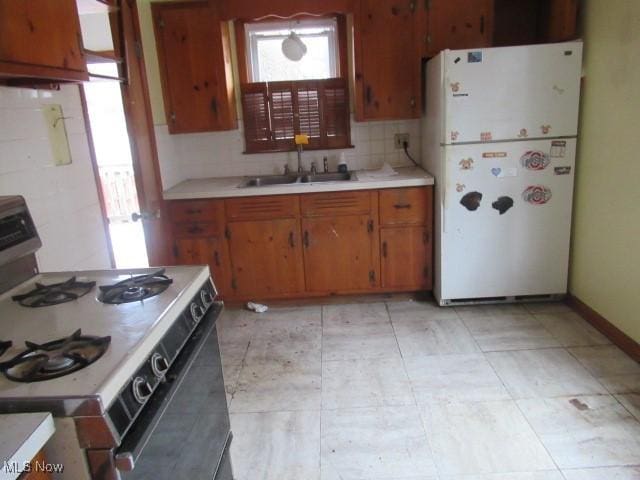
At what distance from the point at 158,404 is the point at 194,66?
2752 mm

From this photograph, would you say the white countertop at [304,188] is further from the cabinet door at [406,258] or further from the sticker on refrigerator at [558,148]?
the sticker on refrigerator at [558,148]

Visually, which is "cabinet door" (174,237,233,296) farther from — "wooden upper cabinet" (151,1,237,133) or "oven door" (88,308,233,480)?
"oven door" (88,308,233,480)

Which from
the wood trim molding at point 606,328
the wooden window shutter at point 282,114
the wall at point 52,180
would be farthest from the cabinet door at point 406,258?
the wall at point 52,180

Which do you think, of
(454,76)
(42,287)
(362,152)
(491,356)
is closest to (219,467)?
(42,287)

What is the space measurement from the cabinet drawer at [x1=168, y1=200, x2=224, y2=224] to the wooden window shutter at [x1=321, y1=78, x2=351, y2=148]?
1011 millimetres

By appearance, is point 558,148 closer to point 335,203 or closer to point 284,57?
point 335,203

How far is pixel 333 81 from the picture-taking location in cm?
346

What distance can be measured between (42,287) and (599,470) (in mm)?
2058

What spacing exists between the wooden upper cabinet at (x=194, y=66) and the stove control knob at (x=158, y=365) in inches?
98.0

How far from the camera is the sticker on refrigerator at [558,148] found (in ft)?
9.16

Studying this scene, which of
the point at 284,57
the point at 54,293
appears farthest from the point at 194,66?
the point at 54,293

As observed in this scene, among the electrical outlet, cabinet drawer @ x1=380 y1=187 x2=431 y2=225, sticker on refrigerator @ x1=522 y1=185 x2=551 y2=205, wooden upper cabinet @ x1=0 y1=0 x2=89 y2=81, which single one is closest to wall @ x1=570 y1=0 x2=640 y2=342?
sticker on refrigerator @ x1=522 y1=185 x2=551 y2=205

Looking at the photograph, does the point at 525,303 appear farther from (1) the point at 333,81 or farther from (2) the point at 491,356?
(1) the point at 333,81

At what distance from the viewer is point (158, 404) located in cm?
98
